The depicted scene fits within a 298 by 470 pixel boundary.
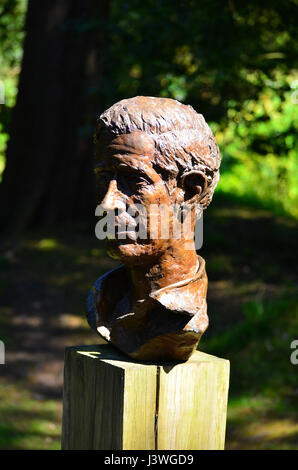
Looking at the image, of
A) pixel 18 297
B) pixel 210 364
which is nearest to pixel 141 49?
pixel 18 297

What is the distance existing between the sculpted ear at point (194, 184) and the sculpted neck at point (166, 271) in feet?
0.76

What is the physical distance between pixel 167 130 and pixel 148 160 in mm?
161

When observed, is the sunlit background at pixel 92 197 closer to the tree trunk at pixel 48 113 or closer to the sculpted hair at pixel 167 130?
the tree trunk at pixel 48 113

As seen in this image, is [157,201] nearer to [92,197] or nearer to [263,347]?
[263,347]

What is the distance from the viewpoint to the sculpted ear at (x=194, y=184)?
322cm

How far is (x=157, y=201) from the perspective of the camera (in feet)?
10.4

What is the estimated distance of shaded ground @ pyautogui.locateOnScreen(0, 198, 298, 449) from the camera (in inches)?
220

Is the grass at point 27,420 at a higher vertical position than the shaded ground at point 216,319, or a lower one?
lower

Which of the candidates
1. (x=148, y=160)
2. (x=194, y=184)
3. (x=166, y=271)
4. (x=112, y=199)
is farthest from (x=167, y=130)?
(x=166, y=271)

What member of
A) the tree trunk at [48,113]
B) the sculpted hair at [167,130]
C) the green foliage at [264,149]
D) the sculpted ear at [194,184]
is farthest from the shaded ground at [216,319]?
the sculpted hair at [167,130]

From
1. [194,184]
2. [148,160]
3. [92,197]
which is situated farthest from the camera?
[92,197]

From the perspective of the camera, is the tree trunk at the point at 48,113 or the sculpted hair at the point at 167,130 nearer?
the sculpted hair at the point at 167,130

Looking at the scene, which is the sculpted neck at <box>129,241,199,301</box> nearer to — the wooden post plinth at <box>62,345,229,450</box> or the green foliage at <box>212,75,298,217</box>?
the wooden post plinth at <box>62,345,229,450</box>

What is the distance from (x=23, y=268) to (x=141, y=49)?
3.16 meters
